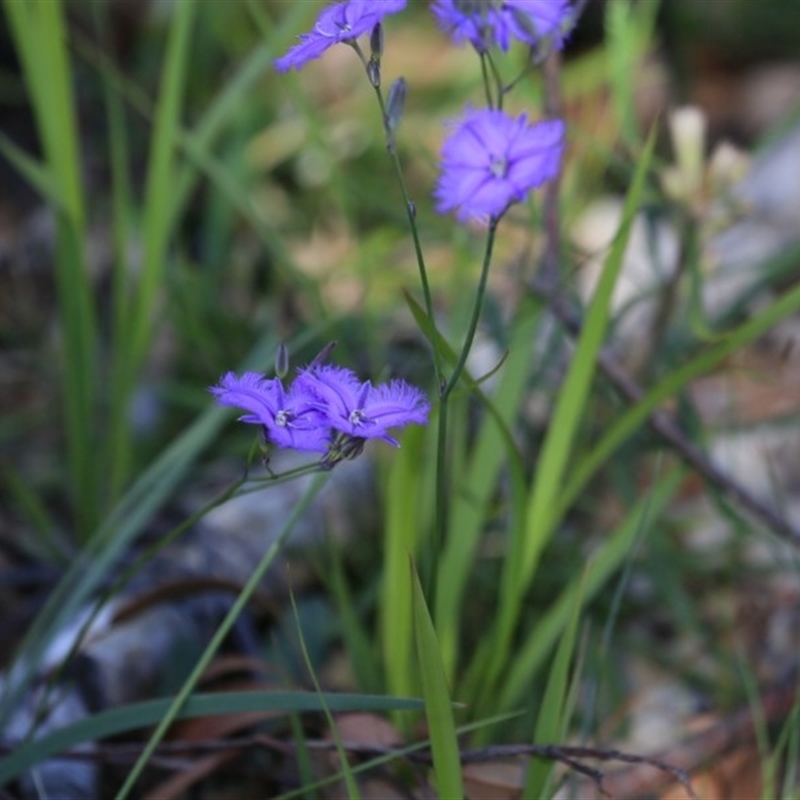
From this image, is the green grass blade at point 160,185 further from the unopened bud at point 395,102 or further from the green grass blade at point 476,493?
the unopened bud at point 395,102

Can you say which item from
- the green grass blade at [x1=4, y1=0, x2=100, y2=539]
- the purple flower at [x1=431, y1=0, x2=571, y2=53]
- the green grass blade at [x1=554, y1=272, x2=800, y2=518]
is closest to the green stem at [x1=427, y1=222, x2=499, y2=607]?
the purple flower at [x1=431, y1=0, x2=571, y2=53]

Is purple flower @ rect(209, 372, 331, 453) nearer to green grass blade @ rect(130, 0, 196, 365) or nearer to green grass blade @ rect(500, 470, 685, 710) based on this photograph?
green grass blade @ rect(500, 470, 685, 710)

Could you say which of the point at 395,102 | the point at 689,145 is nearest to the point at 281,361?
the point at 395,102

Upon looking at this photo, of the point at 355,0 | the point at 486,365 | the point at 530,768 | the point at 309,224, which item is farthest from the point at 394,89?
the point at 309,224

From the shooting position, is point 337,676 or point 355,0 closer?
point 355,0

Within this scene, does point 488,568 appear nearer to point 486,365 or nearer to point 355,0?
point 486,365

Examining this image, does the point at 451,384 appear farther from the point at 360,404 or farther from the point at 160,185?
the point at 160,185
